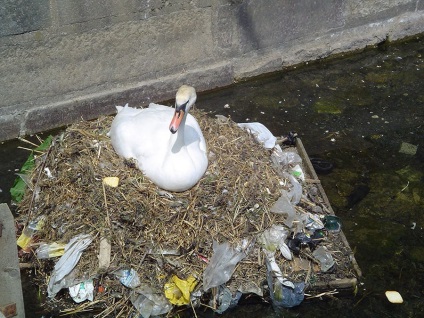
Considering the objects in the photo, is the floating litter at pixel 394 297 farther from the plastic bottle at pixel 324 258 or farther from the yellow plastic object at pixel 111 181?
the yellow plastic object at pixel 111 181

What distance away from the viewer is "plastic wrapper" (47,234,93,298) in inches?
182

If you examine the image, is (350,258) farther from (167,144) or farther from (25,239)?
(25,239)

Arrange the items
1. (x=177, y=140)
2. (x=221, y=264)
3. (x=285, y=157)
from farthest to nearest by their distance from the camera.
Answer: (x=285, y=157)
(x=177, y=140)
(x=221, y=264)

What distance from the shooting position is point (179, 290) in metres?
4.61

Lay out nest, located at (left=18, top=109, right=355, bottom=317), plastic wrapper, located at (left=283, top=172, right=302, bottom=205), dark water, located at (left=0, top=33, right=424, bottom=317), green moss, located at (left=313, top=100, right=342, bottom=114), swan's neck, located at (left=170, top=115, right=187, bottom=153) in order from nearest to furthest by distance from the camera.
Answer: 1. nest, located at (left=18, top=109, right=355, bottom=317)
2. swan's neck, located at (left=170, top=115, right=187, bottom=153)
3. dark water, located at (left=0, top=33, right=424, bottom=317)
4. plastic wrapper, located at (left=283, top=172, right=302, bottom=205)
5. green moss, located at (left=313, top=100, right=342, bottom=114)

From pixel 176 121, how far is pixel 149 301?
4.38ft

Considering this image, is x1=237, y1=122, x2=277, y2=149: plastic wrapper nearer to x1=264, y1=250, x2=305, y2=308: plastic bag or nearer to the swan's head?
the swan's head

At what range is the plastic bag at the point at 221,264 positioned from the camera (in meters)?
4.63

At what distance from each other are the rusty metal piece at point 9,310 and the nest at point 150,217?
0.71 metres

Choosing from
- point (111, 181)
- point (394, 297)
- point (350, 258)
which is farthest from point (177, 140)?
point (394, 297)

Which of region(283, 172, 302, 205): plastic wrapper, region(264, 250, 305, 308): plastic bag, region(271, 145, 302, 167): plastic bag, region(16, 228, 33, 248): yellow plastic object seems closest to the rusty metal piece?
region(16, 228, 33, 248): yellow plastic object

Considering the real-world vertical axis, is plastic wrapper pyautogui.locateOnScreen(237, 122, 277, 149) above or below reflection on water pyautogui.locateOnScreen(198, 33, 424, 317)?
above

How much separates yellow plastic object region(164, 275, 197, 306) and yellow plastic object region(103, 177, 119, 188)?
86 cm

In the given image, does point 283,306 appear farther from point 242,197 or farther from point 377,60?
point 377,60
